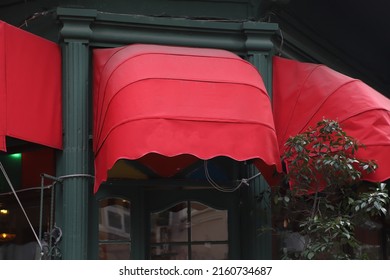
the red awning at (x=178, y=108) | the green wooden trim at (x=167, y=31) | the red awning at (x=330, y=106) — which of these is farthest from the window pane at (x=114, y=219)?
the red awning at (x=330, y=106)

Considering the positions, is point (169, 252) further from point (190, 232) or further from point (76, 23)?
point (76, 23)

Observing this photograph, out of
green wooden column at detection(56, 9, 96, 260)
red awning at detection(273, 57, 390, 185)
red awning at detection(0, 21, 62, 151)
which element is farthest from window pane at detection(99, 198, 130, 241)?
red awning at detection(273, 57, 390, 185)

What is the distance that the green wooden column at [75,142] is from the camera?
7805 mm

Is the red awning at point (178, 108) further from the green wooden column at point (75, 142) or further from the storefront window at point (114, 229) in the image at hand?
the storefront window at point (114, 229)

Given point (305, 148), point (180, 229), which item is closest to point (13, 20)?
point (180, 229)

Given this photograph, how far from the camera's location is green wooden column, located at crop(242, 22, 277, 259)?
8297 millimetres

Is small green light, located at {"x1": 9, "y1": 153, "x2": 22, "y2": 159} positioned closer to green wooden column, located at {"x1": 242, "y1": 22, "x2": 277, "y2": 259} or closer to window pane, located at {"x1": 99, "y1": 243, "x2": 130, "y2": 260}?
window pane, located at {"x1": 99, "y1": 243, "x2": 130, "y2": 260}

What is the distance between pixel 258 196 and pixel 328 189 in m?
1.08

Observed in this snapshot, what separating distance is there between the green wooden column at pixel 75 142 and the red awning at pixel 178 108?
0.57 ft

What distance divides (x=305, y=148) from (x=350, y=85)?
1411 millimetres

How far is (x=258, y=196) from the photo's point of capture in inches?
327

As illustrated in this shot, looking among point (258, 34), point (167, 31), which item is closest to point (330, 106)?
point (258, 34)

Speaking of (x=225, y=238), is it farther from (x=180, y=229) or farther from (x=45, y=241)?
(x=45, y=241)

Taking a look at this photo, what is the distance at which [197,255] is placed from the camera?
8.60 meters
